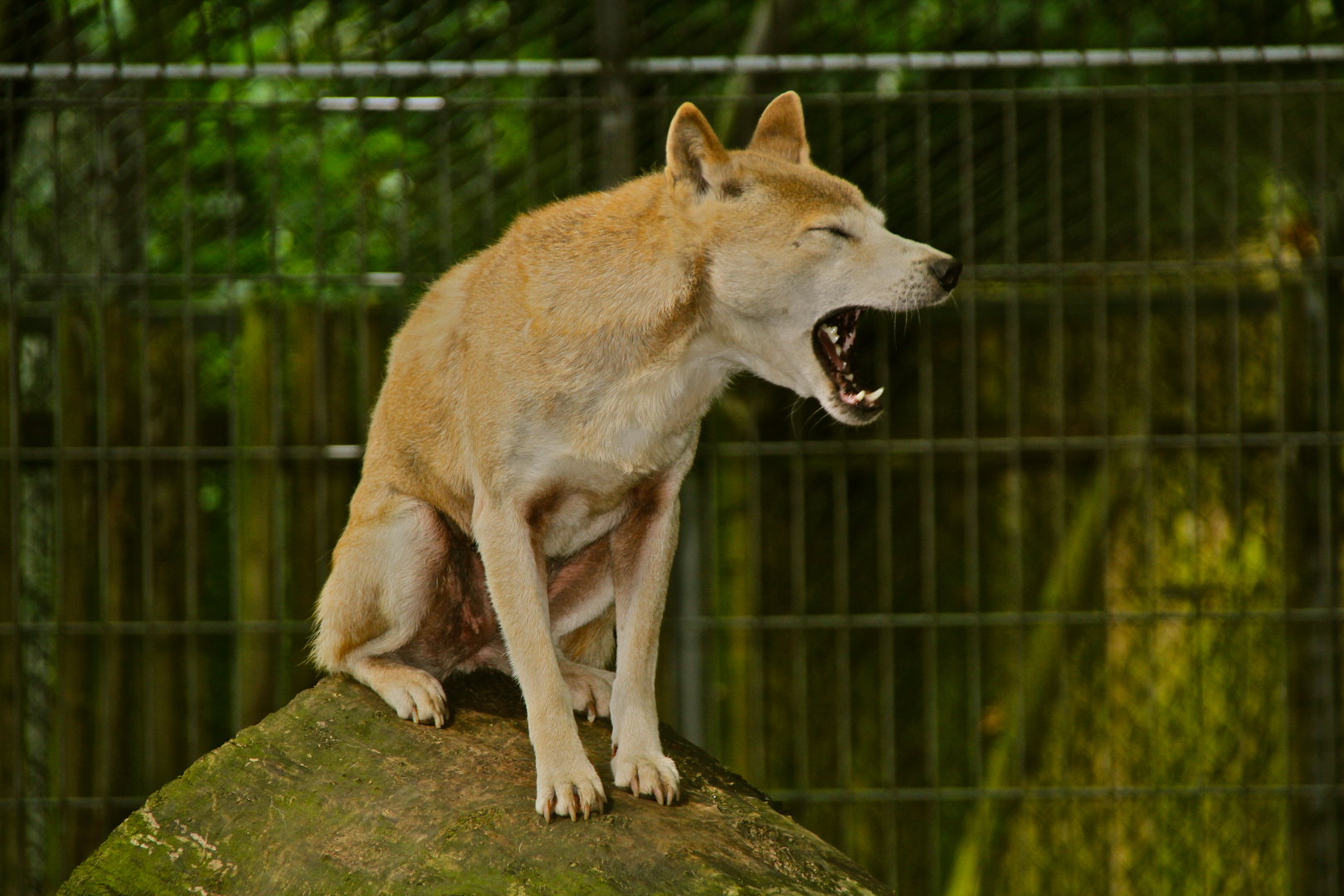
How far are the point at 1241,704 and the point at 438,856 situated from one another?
354cm

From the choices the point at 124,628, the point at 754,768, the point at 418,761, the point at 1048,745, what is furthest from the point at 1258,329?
the point at 124,628

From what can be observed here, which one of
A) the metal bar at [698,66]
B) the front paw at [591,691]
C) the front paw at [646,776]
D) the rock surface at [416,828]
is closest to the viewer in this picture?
the rock surface at [416,828]

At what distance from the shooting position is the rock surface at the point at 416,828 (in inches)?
97.6

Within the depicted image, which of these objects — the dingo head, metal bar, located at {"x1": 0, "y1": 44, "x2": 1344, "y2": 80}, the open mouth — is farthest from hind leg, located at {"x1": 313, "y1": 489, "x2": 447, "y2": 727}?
metal bar, located at {"x1": 0, "y1": 44, "x2": 1344, "y2": 80}

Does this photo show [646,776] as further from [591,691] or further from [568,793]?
[591,691]

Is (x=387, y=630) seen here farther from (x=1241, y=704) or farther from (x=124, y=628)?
(x=1241, y=704)

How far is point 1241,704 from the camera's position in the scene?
481 centimetres

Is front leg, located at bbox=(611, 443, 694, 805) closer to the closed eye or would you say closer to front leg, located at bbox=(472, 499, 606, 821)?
front leg, located at bbox=(472, 499, 606, 821)

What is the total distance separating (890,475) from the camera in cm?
497

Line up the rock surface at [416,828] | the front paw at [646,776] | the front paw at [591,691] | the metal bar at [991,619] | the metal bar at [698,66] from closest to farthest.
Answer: the rock surface at [416,828] → the front paw at [646,776] → the front paw at [591,691] → the metal bar at [698,66] → the metal bar at [991,619]

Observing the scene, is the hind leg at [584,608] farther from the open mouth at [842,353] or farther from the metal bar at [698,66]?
the metal bar at [698,66]

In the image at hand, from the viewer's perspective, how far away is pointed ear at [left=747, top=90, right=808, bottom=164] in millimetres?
2871

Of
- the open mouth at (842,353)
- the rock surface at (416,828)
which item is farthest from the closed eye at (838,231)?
the rock surface at (416,828)

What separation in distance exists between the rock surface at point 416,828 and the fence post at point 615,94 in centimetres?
200
